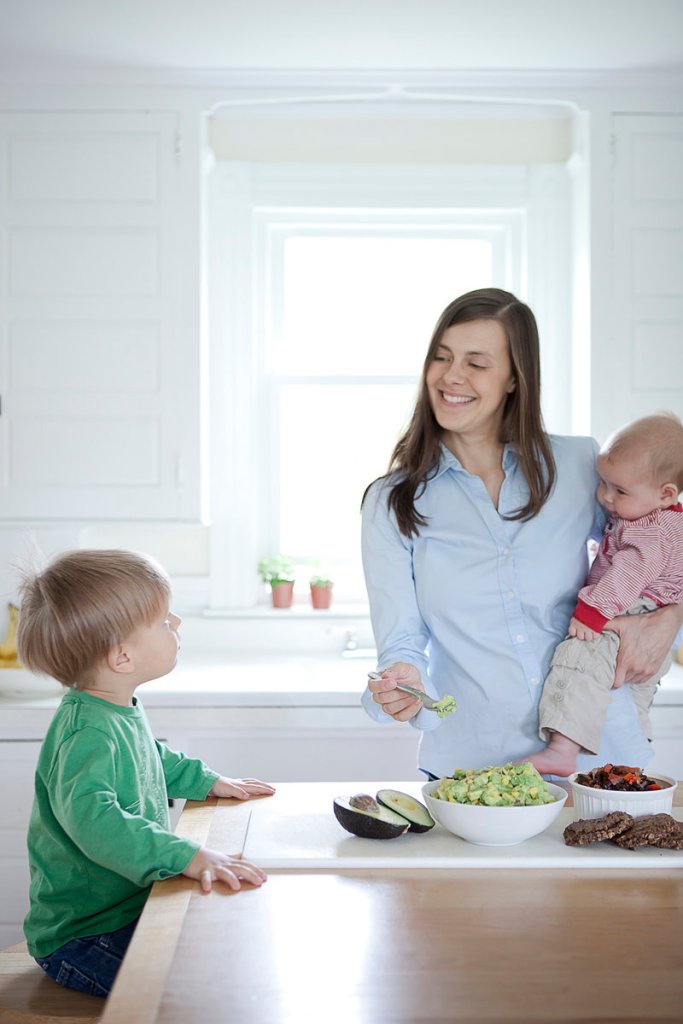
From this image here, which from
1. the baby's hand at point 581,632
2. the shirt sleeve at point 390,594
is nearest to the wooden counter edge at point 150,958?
the shirt sleeve at point 390,594

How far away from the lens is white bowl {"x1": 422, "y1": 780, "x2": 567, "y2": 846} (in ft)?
4.71

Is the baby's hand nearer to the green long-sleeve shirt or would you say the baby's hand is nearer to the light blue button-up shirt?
the light blue button-up shirt

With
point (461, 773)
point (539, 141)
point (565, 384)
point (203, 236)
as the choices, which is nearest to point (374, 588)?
point (461, 773)

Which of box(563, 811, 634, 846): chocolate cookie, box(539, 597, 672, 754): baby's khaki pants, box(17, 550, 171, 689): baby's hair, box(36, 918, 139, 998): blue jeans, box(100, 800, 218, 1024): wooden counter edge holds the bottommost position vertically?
box(36, 918, 139, 998): blue jeans

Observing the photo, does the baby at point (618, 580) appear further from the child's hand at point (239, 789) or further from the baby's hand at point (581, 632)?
the child's hand at point (239, 789)

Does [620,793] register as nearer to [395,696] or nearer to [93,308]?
[395,696]

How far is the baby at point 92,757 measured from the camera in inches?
59.2

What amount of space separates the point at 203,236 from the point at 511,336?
5.43 ft

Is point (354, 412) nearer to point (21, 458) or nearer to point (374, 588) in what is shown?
point (21, 458)

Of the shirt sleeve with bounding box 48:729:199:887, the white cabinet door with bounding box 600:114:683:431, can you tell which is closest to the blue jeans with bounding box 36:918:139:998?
the shirt sleeve with bounding box 48:729:199:887

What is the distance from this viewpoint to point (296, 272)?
385cm

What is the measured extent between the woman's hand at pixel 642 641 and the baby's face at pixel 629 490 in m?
0.20

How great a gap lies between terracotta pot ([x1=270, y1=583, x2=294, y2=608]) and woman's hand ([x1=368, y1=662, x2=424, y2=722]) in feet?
6.43

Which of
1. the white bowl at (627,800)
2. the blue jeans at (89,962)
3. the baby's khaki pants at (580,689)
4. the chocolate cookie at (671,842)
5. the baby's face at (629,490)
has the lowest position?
the blue jeans at (89,962)
